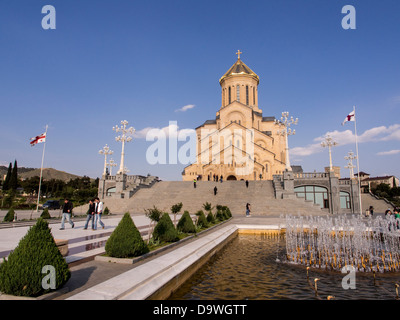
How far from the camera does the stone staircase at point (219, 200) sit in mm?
25500

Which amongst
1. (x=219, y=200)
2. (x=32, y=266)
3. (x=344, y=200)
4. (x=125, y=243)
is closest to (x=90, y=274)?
(x=125, y=243)

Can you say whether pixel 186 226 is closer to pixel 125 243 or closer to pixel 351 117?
pixel 125 243

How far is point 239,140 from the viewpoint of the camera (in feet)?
155

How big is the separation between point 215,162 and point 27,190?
46.7m

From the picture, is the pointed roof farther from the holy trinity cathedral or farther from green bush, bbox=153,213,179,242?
green bush, bbox=153,213,179,242

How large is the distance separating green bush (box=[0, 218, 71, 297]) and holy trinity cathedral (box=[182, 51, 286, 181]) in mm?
34519

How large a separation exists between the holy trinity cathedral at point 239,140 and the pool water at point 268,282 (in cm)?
3049

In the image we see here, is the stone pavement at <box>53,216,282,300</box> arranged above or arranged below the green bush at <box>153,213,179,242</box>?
below

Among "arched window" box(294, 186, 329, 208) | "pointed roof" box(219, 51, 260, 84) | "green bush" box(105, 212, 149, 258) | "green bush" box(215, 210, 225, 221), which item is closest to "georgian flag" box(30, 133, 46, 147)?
"green bush" box(215, 210, 225, 221)

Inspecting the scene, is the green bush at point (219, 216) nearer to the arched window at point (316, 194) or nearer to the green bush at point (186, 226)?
the green bush at point (186, 226)

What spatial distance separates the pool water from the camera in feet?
18.5

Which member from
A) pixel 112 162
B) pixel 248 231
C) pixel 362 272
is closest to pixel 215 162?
pixel 112 162

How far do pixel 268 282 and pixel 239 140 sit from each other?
4150 cm
